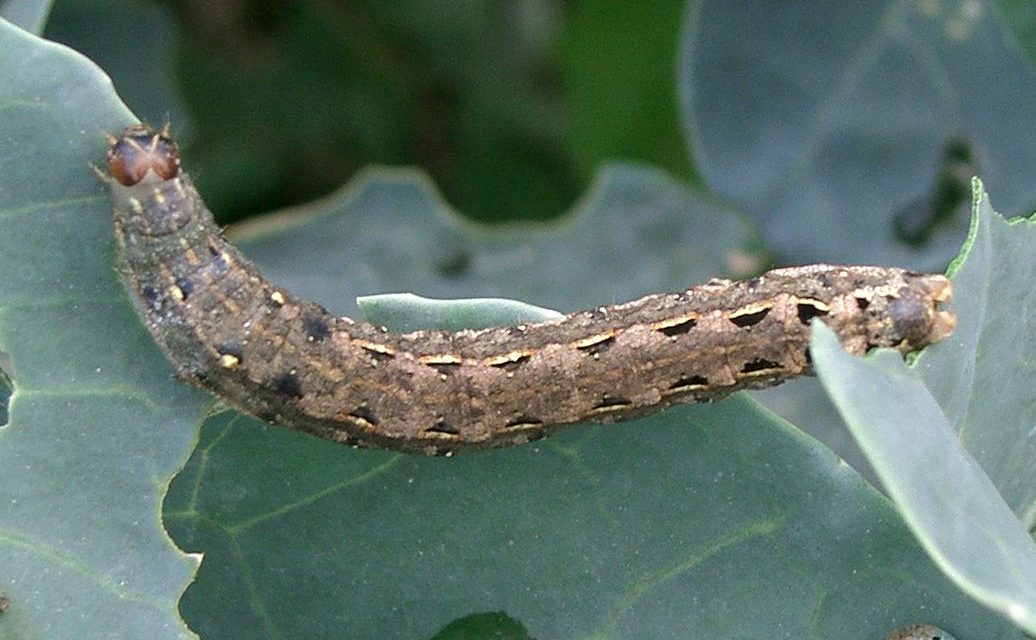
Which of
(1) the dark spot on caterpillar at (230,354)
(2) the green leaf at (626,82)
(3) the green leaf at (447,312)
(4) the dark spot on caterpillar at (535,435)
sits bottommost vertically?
(2) the green leaf at (626,82)

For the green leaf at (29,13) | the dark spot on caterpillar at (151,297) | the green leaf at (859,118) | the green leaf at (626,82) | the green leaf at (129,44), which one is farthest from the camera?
the green leaf at (626,82)

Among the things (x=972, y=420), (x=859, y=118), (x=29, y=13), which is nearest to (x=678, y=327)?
(x=972, y=420)

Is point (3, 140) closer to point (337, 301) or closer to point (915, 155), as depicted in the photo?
point (337, 301)

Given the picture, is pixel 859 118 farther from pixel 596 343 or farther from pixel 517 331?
pixel 517 331

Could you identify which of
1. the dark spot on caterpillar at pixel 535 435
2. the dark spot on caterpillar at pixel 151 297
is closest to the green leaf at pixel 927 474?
the dark spot on caterpillar at pixel 535 435

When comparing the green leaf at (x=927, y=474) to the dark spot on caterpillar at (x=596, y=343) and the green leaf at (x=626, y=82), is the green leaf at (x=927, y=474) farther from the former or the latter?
the green leaf at (x=626, y=82)

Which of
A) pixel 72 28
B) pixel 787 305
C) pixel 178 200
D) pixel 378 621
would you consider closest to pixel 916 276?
pixel 787 305

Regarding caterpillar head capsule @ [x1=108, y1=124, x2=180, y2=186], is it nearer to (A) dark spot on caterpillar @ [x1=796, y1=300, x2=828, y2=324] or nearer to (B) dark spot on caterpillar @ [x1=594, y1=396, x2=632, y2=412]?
(B) dark spot on caterpillar @ [x1=594, y1=396, x2=632, y2=412]
